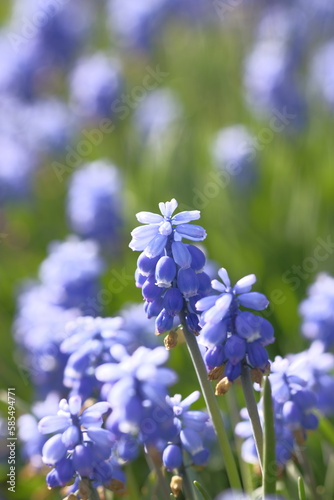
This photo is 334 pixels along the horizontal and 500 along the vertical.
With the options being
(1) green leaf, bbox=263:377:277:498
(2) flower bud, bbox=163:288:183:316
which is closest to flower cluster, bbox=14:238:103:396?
(2) flower bud, bbox=163:288:183:316

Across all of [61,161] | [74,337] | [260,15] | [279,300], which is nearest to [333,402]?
[74,337]

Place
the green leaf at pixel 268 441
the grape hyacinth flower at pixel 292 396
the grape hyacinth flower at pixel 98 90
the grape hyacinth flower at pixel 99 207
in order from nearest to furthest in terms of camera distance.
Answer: the green leaf at pixel 268 441 < the grape hyacinth flower at pixel 292 396 < the grape hyacinth flower at pixel 99 207 < the grape hyacinth flower at pixel 98 90

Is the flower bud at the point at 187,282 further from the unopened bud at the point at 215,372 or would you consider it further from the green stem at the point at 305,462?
the green stem at the point at 305,462

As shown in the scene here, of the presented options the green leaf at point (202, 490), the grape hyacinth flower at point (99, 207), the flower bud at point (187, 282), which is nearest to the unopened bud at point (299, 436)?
the green leaf at point (202, 490)

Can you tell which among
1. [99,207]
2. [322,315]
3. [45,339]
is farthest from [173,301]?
[99,207]

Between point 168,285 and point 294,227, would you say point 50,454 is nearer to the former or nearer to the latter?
point 168,285

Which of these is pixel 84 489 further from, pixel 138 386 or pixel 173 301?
pixel 173 301
